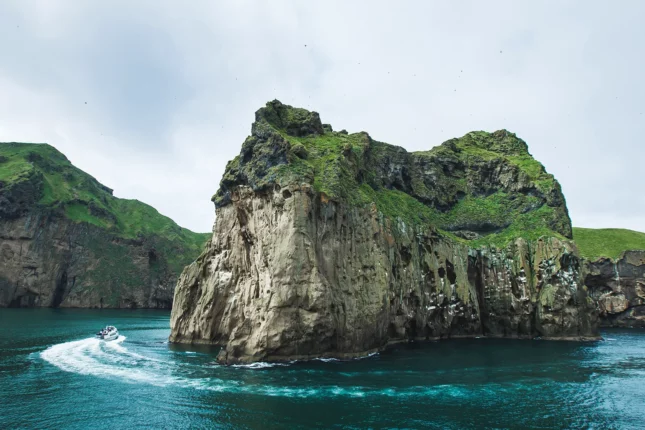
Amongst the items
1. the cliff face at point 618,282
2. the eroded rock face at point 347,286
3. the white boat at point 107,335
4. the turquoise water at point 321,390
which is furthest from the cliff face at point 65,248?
the cliff face at point 618,282

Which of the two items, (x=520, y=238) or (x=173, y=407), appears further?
(x=520, y=238)

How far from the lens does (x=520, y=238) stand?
89250 mm

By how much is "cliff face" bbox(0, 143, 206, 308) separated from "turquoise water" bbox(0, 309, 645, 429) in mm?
116437

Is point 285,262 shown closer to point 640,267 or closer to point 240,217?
point 240,217

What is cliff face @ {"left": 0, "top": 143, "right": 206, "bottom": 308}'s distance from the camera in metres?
158

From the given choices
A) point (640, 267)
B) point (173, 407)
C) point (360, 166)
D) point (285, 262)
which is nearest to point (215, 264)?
point (285, 262)

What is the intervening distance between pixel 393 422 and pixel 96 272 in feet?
575

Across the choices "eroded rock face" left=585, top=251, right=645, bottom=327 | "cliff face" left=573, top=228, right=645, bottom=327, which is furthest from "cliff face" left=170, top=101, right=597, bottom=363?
"eroded rock face" left=585, top=251, right=645, bottom=327

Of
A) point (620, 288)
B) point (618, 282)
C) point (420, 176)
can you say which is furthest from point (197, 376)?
point (618, 282)

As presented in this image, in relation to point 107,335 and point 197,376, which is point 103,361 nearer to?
point 197,376

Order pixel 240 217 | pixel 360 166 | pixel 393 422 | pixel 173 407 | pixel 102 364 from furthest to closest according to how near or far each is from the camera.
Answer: pixel 360 166, pixel 240 217, pixel 102 364, pixel 173 407, pixel 393 422

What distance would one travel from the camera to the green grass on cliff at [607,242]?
127188 mm

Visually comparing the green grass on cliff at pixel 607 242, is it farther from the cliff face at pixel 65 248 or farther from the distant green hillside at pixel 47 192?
the distant green hillside at pixel 47 192

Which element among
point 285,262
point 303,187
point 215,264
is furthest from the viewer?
point 215,264
